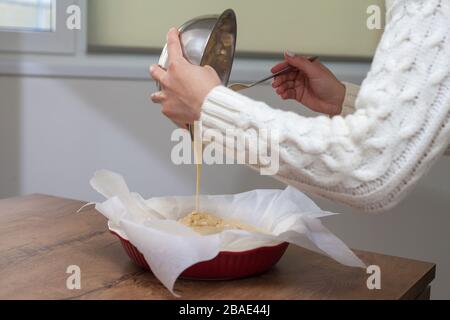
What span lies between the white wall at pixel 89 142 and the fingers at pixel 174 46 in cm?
66

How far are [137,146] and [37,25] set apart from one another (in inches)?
19.6

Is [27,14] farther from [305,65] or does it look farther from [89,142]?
[305,65]

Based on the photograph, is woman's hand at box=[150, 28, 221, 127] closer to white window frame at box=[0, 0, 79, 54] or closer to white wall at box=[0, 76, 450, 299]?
white wall at box=[0, 76, 450, 299]

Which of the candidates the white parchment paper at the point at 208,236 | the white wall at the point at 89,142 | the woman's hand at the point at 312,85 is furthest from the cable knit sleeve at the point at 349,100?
the white wall at the point at 89,142

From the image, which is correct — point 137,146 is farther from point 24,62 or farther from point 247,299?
point 247,299

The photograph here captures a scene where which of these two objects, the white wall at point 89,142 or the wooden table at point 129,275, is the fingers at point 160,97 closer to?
the wooden table at point 129,275

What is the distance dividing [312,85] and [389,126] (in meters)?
0.51

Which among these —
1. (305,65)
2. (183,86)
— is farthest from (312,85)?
(183,86)

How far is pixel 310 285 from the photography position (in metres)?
0.73

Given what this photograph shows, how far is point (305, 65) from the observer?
109cm

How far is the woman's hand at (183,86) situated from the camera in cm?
70

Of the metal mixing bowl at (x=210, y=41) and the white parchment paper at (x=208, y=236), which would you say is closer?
the white parchment paper at (x=208, y=236)

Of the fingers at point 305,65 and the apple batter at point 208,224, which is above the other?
the fingers at point 305,65
